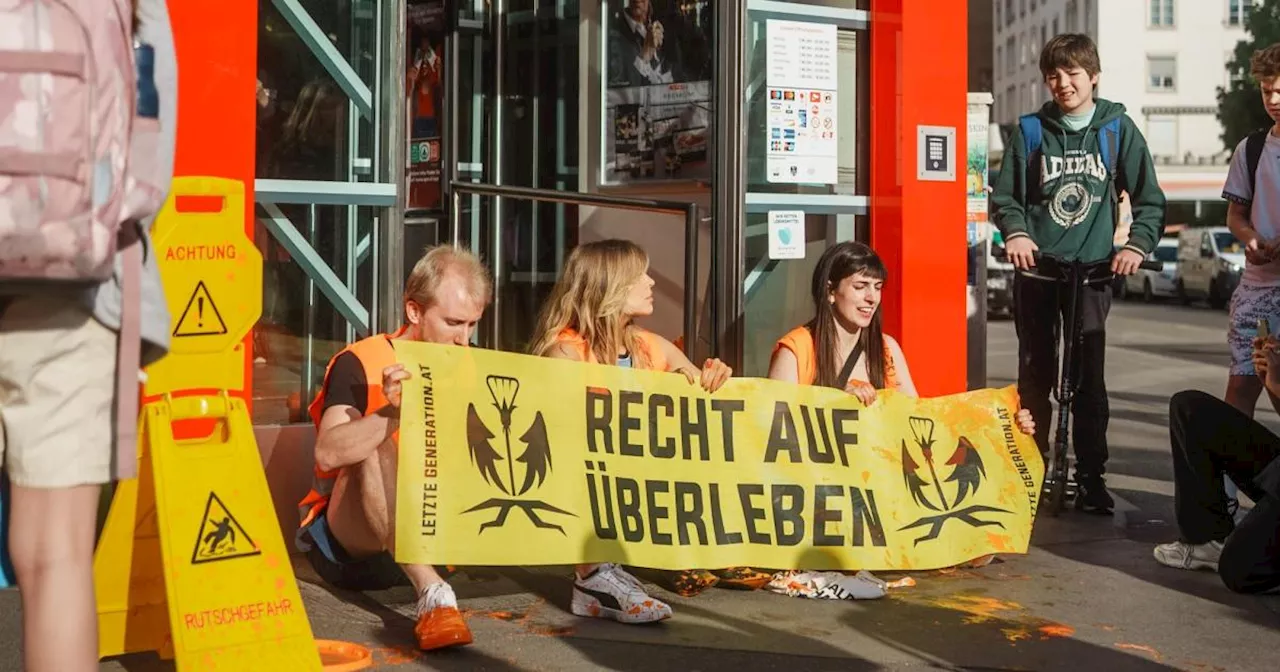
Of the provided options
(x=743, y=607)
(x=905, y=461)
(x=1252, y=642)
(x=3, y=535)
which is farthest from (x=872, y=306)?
(x=3, y=535)

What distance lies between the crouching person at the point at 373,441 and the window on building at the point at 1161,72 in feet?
246

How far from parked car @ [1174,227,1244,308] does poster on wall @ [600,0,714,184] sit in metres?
26.0

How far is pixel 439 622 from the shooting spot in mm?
4957

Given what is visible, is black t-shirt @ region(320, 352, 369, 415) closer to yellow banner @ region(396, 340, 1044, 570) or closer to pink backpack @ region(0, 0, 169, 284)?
yellow banner @ region(396, 340, 1044, 570)

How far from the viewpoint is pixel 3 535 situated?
3836 mm

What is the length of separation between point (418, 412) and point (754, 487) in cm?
127

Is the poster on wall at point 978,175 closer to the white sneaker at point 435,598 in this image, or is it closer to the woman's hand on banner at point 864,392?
the woman's hand on banner at point 864,392

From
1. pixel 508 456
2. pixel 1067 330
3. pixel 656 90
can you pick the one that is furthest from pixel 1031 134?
pixel 508 456

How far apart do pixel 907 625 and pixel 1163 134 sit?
73748 millimetres

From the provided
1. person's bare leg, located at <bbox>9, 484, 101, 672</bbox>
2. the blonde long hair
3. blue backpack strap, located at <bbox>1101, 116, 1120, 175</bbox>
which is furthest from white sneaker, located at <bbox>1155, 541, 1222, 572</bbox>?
person's bare leg, located at <bbox>9, 484, 101, 672</bbox>

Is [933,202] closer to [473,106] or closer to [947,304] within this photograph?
[947,304]

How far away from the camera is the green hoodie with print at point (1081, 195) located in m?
7.49

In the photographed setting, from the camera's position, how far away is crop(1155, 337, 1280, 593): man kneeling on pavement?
581 cm

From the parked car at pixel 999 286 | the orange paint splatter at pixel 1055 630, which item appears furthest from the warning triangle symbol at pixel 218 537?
the parked car at pixel 999 286
